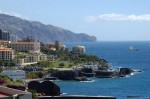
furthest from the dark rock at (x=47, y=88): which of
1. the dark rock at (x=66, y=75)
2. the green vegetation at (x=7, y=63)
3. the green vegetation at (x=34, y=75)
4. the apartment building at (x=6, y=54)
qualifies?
the apartment building at (x=6, y=54)

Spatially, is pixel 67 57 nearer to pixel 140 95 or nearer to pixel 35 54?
pixel 35 54

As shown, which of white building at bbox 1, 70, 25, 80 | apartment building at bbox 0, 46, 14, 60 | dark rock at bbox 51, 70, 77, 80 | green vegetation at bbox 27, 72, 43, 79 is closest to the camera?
white building at bbox 1, 70, 25, 80

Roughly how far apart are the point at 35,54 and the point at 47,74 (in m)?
17.0

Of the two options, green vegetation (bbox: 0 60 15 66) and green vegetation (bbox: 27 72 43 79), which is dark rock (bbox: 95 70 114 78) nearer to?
green vegetation (bbox: 27 72 43 79)

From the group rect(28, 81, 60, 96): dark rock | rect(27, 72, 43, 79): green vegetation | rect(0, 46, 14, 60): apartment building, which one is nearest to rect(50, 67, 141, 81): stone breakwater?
rect(27, 72, 43, 79): green vegetation

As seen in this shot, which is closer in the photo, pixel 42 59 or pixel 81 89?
pixel 81 89

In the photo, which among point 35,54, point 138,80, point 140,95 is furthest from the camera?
point 35,54

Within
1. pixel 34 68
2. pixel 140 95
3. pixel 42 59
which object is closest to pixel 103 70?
pixel 34 68

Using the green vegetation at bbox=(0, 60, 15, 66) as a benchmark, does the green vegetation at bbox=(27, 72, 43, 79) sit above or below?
below

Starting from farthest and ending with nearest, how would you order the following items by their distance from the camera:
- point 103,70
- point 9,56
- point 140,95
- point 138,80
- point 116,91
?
point 9,56, point 103,70, point 138,80, point 116,91, point 140,95

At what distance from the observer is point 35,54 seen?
271 ft

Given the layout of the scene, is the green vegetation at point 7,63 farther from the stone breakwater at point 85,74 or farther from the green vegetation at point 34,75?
the stone breakwater at point 85,74

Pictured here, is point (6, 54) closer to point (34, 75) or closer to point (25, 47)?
point (34, 75)

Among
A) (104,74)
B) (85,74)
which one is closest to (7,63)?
(85,74)
